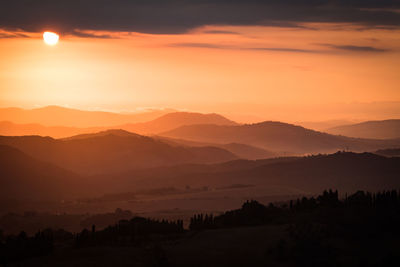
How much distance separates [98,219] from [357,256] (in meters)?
88.7

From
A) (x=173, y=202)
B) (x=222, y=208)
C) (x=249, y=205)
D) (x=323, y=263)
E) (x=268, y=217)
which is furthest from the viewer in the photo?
(x=173, y=202)

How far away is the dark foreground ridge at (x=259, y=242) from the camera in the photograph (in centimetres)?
7519

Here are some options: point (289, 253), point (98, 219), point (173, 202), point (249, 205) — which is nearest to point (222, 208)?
point (173, 202)

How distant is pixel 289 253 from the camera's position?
75625mm

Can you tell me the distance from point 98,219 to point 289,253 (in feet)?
278

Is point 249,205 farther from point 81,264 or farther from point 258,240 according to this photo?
point 81,264

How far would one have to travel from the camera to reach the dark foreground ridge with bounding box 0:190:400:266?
7519 centimetres

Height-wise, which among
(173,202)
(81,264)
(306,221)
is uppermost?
(173,202)

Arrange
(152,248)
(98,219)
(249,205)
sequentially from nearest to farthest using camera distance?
(152,248), (249,205), (98,219)

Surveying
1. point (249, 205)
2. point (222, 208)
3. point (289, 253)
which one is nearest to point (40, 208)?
point (222, 208)

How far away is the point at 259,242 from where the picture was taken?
80375mm

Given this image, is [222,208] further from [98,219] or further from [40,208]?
[40,208]

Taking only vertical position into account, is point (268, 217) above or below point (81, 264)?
above

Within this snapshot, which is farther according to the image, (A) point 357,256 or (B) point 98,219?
(B) point 98,219
